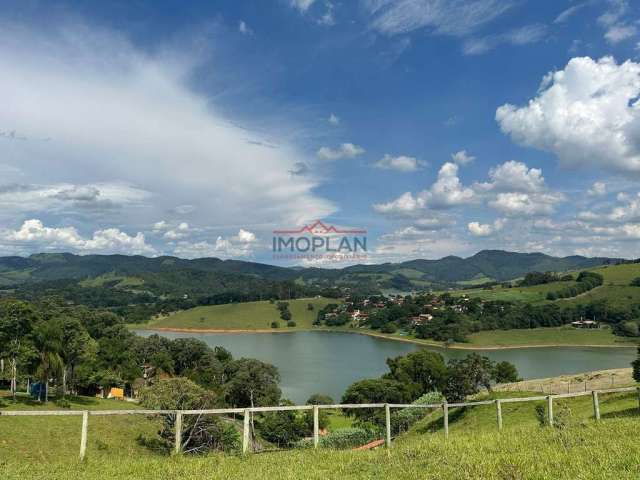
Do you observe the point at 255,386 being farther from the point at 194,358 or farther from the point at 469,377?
the point at 194,358

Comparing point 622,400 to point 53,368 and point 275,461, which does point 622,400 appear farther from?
point 53,368

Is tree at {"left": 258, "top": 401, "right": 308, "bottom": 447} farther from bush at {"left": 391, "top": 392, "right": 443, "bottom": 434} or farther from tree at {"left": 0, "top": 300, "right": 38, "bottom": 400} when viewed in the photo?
tree at {"left": 0, "top": 300, "right": 38, "bottom": 400}

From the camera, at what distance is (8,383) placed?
55.8m

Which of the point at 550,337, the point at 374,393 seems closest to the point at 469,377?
the point at 374,393

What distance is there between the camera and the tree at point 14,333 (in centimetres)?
4084

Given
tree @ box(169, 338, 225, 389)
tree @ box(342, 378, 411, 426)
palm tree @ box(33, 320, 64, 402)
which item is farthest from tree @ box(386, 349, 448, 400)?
palm tree @ box(33, 320, 64, 402)


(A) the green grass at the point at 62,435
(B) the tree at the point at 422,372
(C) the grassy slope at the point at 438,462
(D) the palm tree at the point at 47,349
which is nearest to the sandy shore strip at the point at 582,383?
(C) the grassy slope at the point at 438,462

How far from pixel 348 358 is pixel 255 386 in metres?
71.8

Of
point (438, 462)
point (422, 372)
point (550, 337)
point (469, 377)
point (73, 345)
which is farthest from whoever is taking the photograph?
point (550, 337)

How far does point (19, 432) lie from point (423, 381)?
67123 mm

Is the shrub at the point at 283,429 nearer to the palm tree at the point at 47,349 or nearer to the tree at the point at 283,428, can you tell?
the tree at the point at 283,428

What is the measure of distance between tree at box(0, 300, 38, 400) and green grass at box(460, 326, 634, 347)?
14850 centimetres

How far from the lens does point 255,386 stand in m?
64.1

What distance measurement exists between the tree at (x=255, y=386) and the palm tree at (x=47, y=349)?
25.2m
